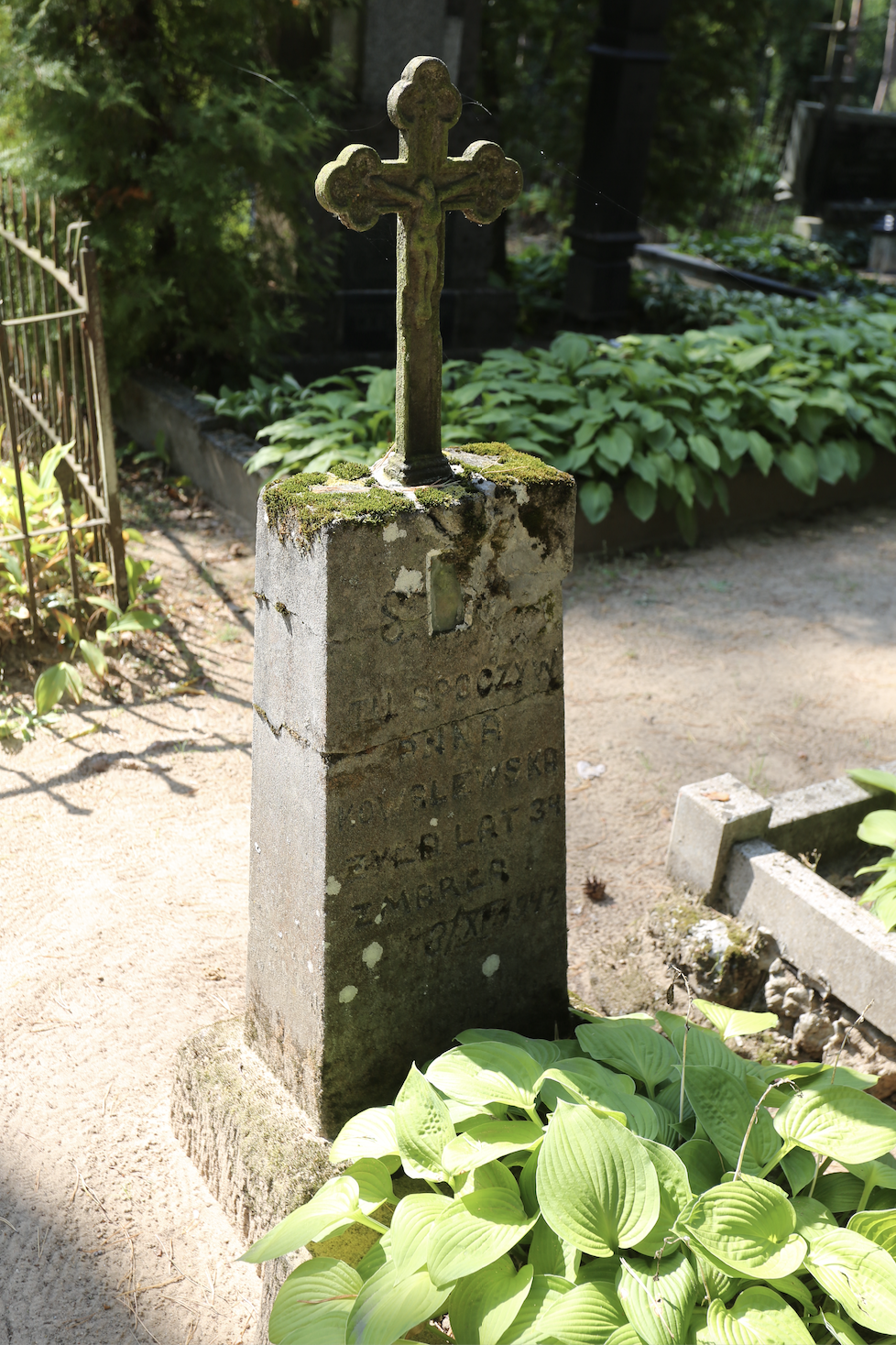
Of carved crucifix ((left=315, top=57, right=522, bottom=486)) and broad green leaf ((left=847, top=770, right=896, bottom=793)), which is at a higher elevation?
carved crucifix ((left=315, top=57, right=522, bottom=486))

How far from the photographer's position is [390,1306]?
1.70m

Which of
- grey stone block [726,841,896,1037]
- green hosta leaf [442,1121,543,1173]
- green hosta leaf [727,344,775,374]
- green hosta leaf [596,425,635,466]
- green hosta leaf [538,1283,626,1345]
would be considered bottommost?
grey stone block [726,841,896,1037]

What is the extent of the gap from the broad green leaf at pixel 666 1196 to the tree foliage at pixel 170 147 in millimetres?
5813

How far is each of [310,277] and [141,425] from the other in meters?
1.52

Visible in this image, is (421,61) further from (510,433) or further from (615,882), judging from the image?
(510,433)

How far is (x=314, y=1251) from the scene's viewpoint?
1.94 meters

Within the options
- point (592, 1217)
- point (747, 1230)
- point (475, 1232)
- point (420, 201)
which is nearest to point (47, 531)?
point (420, 201)

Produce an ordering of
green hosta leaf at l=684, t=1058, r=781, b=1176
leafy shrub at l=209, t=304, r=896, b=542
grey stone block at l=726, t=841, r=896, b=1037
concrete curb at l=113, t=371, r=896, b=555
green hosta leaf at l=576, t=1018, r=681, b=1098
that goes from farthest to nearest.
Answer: concrete curb at l=113, t=371, r=896, b=555 < leafy shrub at l=209, t=304, r=896, b=542 < grey stone block at l=726, t=841, r=896, b=1037 < green hosta leaf at l=576, t=1018, r=681, b=1098 < green hosta leaf at l=684, t=1058, r=781, b=1176

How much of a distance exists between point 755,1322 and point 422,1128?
61 cm

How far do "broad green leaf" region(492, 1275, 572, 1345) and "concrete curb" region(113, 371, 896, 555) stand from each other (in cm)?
423

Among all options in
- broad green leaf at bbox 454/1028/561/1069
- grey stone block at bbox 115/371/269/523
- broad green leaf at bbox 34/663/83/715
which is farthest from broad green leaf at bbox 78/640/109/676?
broad green leaf at bbox 454/1028/561/1069

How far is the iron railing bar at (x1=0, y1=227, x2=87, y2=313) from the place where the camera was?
14.4 feet

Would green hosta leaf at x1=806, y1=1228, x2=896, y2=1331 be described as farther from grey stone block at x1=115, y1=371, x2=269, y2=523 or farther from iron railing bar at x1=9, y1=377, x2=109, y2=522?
grey stone block at x1=115, y1=371, x2=269, y2=523

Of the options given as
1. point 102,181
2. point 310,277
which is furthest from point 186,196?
point 310,277
